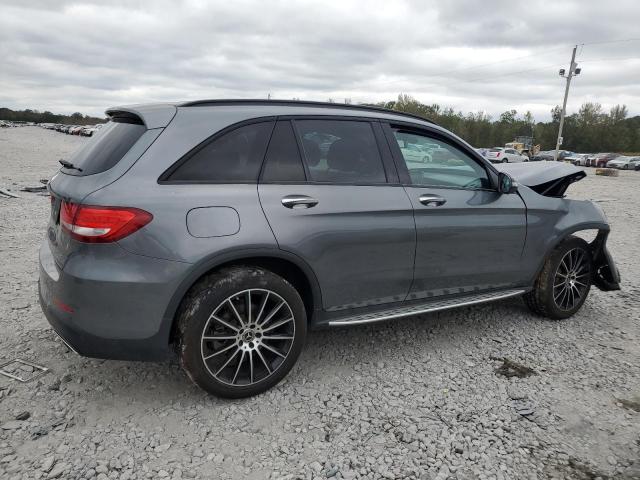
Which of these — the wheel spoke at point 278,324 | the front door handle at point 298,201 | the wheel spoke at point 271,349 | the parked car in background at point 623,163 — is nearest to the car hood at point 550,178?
the front door handle at point 298,201

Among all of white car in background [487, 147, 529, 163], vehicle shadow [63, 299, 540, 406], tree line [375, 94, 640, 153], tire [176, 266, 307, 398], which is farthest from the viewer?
tree line [375, 94, 640, 153]

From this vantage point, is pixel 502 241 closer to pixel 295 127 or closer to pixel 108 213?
pixel 295 127

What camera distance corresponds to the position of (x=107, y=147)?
2.94m

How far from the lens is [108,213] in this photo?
258cm

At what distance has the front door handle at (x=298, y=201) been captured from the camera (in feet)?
9.83

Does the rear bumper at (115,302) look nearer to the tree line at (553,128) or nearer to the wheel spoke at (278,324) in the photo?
the wheel spoke at (278,324)

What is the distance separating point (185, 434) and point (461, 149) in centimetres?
283

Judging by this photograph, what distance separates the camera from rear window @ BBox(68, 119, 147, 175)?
2.81 metres

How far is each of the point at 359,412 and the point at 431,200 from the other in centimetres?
153

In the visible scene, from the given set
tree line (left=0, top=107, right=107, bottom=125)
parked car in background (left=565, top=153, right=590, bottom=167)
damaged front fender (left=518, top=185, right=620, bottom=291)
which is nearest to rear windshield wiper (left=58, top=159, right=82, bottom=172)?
damaged front fender (left=518, top=185, right=620, bottom=291)

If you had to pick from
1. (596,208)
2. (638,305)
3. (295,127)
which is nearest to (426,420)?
(295,127)

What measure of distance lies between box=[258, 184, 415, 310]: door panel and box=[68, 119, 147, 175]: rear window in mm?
801

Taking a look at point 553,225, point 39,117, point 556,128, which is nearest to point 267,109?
point 553,225

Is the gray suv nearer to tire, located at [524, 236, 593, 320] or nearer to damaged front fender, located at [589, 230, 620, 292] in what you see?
tire, located at [524, 236, 593, 320]
